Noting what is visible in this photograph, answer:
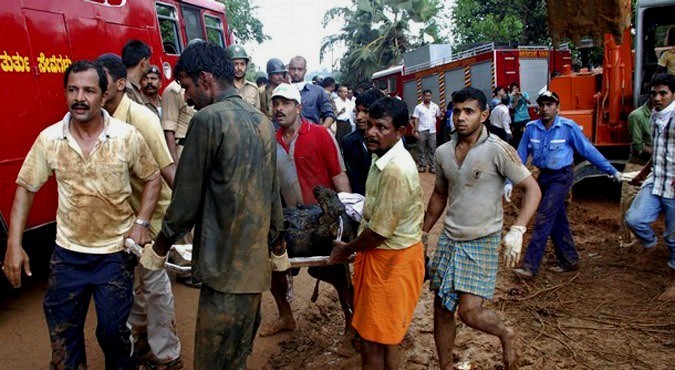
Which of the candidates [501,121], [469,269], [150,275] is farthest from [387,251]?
[501,121]

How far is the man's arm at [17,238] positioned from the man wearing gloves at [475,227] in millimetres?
2310

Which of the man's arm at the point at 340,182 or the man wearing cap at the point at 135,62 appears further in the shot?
the man wearing cap at the point at 135,62

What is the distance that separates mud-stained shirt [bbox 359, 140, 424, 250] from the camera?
269cm

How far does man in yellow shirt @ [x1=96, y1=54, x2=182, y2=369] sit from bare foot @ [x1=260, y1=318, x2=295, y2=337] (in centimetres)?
73

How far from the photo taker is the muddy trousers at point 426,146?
12422mm

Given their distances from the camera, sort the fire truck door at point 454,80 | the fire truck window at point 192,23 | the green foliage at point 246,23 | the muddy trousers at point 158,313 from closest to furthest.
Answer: the muddy trousers at point 158,313
the fire truck window at point 192,23
the fire truck door at point 454,80
the green foliage at point 246,23

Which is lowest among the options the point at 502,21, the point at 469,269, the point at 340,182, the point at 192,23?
the point at 469,269

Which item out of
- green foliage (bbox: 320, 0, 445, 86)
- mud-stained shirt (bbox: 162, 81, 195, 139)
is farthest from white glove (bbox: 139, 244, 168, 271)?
green foliage (bbox: 320, 0, 445, 86)

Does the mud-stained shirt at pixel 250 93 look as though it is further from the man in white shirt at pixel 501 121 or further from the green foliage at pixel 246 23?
the green foliage at pixel 246 23

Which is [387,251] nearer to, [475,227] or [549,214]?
[475,227]

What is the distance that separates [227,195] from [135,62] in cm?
229

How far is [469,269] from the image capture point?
3.23 meters

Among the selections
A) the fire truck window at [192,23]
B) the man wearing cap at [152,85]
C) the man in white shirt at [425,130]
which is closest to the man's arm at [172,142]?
the man wearing cap at [152,85]

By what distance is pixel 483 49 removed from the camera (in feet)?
49.1
